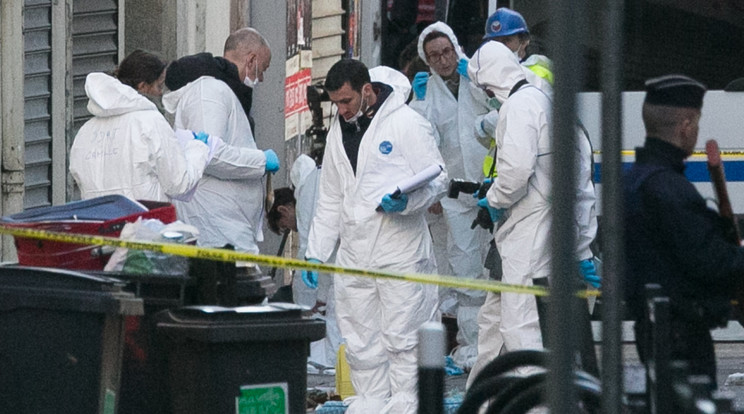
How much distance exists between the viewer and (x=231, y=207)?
371 inches

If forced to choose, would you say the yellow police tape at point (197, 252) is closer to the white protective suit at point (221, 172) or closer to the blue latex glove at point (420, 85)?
the white protective suit at point (221, 172)

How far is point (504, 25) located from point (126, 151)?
2994 mm

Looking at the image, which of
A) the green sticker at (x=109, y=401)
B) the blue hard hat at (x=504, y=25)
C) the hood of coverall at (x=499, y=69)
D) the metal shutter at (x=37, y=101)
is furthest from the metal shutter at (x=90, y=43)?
the green sticker at (x=109, y=401)

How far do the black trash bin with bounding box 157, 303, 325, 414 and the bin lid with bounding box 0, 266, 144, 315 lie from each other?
229mm

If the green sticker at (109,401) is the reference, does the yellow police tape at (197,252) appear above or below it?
above

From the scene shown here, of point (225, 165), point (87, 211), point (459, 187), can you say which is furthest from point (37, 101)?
point (87, 211)

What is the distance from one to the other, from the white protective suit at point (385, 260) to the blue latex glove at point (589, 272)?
0.82 m

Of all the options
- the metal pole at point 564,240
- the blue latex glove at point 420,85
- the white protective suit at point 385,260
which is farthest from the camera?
the blue latex glove at point 420,85

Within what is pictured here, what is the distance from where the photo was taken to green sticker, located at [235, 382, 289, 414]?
5707 millimetres

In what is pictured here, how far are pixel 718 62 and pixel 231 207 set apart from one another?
11.4 feet

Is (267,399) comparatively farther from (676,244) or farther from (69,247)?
(676,244)

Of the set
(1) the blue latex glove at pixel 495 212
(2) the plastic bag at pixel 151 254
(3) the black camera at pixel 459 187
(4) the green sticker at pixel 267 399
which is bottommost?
(4) the green sticker at pixel 267 399

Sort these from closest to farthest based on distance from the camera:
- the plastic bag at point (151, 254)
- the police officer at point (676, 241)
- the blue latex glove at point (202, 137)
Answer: the police officer at point (676, 241)
the plastic bag at point (151, 254)
the blue latex glove at point (202, 137)

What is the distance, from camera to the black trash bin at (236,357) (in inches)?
221
